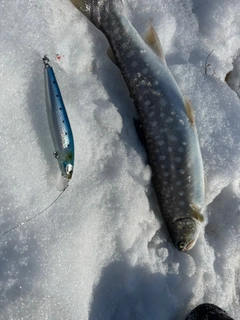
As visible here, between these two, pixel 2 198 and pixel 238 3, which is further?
pixel 238 3

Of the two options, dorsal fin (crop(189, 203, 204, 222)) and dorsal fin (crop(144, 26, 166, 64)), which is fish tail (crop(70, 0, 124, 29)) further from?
dorsal fin (crop(189, 203, 204, 222))

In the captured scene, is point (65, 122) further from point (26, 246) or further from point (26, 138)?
point (26, 246)

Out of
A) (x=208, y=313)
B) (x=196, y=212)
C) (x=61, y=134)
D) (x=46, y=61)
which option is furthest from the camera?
(x=196, y=212)

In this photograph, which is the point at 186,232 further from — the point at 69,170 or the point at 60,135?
the point at 60,135

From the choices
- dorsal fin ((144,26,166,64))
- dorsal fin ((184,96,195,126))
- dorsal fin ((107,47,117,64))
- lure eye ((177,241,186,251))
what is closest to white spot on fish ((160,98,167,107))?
dorsal fin ((184,96,195,126))

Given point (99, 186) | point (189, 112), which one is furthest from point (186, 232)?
point (189, 112)

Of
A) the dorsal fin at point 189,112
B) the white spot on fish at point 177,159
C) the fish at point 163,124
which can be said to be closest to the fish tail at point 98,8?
the fish at point 163,124

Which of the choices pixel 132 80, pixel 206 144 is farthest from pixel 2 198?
pixel 206 144

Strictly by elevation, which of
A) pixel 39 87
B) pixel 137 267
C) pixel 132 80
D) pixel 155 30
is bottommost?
pixel 137 267
